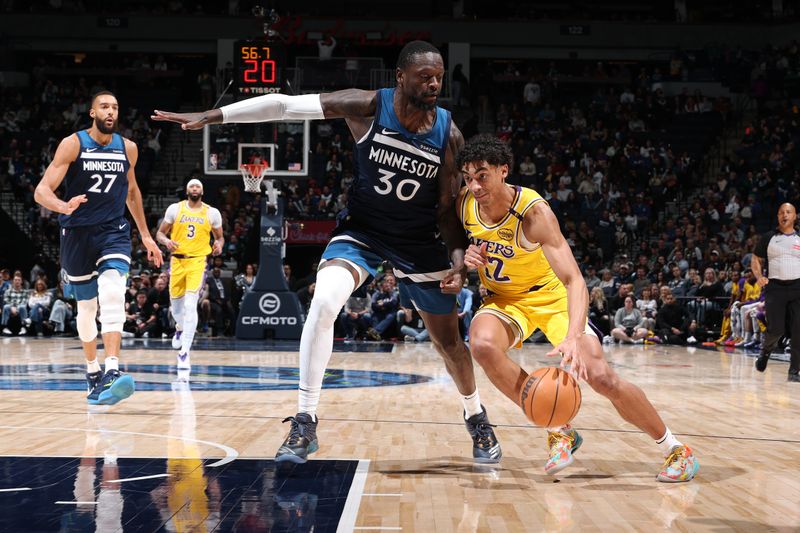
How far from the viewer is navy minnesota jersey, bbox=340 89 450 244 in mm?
4875

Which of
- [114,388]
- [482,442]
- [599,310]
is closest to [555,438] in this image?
[482,442]

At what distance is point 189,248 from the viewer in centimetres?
1072

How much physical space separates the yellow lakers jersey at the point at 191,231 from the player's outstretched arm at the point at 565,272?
6.70m

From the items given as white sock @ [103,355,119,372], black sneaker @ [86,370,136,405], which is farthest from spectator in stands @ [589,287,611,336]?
black sneaker @ [86,370,136,405]

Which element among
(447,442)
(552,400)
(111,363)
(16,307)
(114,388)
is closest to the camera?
(552,400)

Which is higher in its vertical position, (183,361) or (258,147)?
(258,147)

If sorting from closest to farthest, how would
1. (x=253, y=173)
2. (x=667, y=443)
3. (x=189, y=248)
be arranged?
(x=667, y=443)
(x=189, y=248)
(x=253, y=173)

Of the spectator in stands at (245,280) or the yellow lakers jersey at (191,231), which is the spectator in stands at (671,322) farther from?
the yellow lakers jersey at (191,231)

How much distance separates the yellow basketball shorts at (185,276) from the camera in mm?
10648

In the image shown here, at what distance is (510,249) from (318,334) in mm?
1071

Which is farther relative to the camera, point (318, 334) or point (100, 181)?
point (100, 181)

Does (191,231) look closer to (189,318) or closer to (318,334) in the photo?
(189,318)

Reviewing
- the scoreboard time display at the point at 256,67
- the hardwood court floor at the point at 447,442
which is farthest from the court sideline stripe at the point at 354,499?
the scoreboard time display at the point at 256,67

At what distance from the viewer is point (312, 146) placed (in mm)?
25453
